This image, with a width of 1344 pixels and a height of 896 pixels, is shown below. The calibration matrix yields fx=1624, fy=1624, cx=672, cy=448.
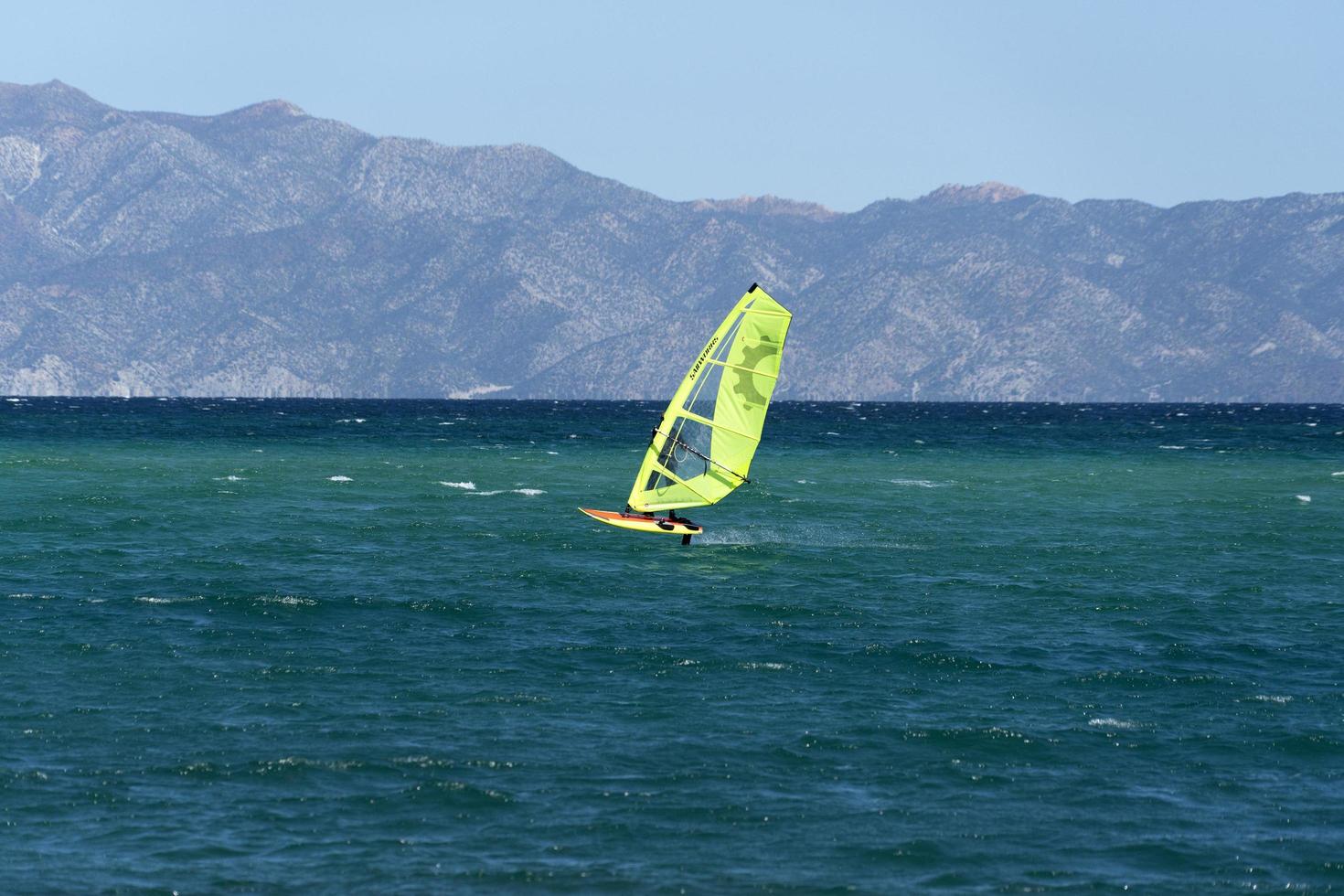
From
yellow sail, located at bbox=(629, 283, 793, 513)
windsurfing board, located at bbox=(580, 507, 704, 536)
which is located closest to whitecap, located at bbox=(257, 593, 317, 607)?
yellow sail, located at bbox=(629, 283, 793, 513)

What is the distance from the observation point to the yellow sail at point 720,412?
54969 mm

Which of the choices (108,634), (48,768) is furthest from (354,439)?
(48,768)

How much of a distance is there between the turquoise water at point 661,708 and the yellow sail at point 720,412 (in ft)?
9.79

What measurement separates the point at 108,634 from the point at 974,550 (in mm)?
34476

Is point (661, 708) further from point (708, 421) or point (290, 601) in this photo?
point (708, 421)

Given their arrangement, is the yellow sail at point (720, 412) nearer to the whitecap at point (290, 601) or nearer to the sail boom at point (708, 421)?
the sail boom at point (708, 421)

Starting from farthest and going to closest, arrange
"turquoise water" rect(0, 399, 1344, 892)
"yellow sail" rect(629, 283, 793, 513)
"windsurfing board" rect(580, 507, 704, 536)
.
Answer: "windsurfing board" rect(580, 507, 704, 536) < "yellow sail" rect(629, 283, 793, 513) < "turquoise water" rect(0, 399, 1344, 892)

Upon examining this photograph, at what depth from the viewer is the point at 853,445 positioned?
6511 inches

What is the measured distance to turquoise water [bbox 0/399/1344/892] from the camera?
80.5 ft

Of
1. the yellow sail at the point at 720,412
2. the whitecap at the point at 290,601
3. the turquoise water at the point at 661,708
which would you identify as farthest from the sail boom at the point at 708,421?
the whitecap at the point at 290,601

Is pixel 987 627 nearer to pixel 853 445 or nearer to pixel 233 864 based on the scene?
pixel 233 864

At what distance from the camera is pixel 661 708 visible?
33.5 m

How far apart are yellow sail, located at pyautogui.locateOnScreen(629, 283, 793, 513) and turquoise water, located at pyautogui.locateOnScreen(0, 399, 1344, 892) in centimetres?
298

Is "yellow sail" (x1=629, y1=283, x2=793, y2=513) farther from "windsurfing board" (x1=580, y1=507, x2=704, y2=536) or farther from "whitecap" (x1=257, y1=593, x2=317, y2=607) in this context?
"whitecap" (x1=257, y1=593, x2=317, y2=607)
